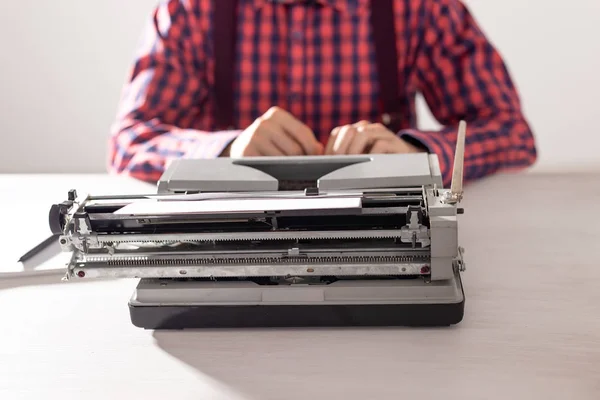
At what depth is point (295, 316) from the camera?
28.7 inches

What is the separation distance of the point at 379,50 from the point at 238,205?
1020 millimetres

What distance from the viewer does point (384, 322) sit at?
729 millimetres

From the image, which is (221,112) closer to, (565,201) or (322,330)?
(565,201)

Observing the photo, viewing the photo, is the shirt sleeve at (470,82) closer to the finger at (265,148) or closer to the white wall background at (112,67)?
the finger at (265,148)

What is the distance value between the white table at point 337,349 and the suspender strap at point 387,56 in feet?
2.43

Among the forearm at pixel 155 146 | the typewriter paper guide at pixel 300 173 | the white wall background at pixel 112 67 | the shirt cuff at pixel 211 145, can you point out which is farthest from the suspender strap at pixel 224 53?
the white wall background at pixel 112 67

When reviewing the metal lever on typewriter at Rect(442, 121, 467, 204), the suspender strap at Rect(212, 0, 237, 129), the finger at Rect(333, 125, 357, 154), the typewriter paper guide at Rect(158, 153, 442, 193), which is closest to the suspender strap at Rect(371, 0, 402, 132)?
the suspender strap at Rect(212, 0, 237, 129)

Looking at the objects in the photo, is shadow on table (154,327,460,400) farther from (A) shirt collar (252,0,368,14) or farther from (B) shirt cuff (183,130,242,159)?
(A) shirt collar (252,0,368,14)

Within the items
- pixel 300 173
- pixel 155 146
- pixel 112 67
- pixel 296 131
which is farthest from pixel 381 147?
pixel 112 67

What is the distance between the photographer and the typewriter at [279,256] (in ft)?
2.29

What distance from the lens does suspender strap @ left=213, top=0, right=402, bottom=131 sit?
1.63 meters

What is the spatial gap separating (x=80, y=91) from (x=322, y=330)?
253 centimetres

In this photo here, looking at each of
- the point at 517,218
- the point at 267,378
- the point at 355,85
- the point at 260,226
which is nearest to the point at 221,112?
the point at 355,85

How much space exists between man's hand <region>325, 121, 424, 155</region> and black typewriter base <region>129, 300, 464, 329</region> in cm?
50
